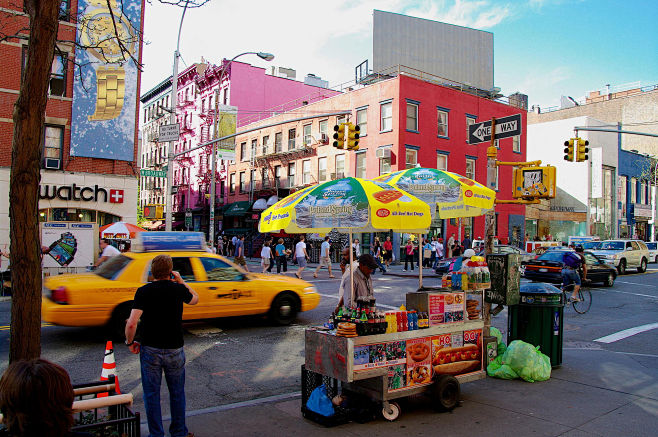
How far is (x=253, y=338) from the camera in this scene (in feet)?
31.6

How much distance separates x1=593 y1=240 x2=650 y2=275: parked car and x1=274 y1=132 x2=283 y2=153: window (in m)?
23.9

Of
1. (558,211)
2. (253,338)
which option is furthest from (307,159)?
(253,338)

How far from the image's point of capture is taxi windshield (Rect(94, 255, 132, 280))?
9086 mm

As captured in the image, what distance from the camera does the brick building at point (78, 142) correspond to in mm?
21344

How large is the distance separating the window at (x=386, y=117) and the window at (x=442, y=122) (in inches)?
156

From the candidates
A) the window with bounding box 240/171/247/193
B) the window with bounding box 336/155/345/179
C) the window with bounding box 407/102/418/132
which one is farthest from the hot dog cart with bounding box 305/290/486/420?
the window with bounding box 240/171/247/193

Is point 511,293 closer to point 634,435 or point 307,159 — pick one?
point 634,435

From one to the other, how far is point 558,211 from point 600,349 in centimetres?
3743

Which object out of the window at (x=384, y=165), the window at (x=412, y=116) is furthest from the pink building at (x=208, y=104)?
the window at (x=384, y=165)

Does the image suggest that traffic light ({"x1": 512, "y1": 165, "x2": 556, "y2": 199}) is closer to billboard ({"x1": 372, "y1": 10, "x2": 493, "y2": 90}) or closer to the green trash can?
the green trash can

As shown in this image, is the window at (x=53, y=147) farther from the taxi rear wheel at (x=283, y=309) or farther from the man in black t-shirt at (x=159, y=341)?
the man in black t-shirt at (x=159, y=341)

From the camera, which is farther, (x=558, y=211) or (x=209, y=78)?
(x=209, y=78)

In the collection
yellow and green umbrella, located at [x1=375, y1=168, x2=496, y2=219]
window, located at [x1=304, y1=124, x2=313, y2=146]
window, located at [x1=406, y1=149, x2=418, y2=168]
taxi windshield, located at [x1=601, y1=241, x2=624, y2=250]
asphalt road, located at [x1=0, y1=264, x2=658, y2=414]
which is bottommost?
asphalt road, located at [x1=0, y1=264, x2=658, y2=414]

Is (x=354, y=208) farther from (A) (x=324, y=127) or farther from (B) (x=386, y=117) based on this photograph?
(A) (x=324, y=127)
